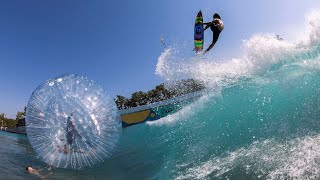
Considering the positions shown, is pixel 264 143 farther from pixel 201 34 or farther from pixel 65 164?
pixel 201 34

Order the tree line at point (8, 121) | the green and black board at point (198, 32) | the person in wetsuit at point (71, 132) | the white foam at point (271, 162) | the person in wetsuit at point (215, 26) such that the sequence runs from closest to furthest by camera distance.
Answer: the white foam at point (271, 162), the person in wetsuit at point (71, 132), the person in wetsuit at point (215, 26), the green and black board at point (198, 32), the tree line at point (8, 121)

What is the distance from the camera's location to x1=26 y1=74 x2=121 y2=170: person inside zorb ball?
7.25 meters

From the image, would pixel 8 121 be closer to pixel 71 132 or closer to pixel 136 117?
pixel 136 117

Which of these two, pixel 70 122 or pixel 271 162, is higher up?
pixel 70 122

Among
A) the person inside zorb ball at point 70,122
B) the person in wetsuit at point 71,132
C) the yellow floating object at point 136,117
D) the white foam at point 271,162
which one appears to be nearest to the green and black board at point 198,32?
the white foam at point 271,162

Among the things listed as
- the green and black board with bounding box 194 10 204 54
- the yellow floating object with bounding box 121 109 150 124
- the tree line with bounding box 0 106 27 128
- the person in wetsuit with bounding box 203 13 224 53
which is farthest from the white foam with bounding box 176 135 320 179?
the tree line with bounding box 0 106 27 128

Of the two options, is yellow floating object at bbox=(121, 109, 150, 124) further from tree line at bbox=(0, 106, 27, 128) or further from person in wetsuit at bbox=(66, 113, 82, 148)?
tree line at bbox=(0, 106, 27, 128)

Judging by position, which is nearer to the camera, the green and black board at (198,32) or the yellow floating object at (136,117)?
the green and black board at (198,32)

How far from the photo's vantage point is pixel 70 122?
721cm

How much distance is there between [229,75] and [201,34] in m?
2.93

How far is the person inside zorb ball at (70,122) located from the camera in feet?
23.8

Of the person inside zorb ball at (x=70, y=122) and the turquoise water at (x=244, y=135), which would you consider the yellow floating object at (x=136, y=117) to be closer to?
the turquoise water at (x=244, y=135)

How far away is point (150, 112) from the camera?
28141 mm

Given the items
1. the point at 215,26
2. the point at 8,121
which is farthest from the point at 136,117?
the point at 8,121
